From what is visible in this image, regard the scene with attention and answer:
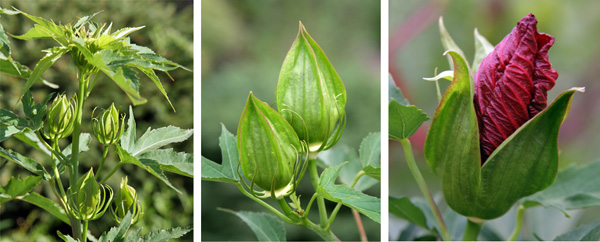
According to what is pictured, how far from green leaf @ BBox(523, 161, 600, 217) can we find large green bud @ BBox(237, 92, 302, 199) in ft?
0.88

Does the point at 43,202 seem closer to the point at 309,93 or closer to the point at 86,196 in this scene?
the point at 86,196

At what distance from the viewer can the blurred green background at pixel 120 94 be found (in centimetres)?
95

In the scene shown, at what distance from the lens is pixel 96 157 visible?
96 cm

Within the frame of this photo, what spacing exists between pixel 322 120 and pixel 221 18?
1.61 ft

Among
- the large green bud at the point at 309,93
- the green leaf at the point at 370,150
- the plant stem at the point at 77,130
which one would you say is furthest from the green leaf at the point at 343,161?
the plant stem at the point at 77,130

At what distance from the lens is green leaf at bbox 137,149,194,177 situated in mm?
449

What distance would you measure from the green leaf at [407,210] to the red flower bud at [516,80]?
14 centimetres

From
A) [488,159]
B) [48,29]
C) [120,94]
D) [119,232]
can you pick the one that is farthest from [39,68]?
[120,94]

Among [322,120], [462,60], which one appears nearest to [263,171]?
[322,120]

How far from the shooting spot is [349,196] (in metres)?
0.43

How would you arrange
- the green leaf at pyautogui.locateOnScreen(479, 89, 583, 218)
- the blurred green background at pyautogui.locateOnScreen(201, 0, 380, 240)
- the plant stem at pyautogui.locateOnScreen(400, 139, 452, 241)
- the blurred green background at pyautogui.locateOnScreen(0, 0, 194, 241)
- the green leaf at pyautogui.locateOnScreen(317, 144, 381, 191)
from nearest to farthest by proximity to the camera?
the green leaf at pyautogui.locateOnScreen(479, 89, 583, 218)
the plant stem at pyautogui.locateOnScreen(400, 139, 452, 241)
the green leaf at pyautogui.locateOnScreen(317, 144, 381, 191)
the blurred green background at pyautogui.locateOnScreen(201, 0, 380, 240)
the blurred green background at pyautogui.locateOnScreen(0, 0, 194, 241)

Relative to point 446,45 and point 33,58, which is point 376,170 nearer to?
point 446,45

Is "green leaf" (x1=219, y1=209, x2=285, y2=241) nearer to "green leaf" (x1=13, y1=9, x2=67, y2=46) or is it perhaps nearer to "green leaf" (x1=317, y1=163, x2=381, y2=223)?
"green leaf" (x1=317, y1=163, x2=381, y2=223)

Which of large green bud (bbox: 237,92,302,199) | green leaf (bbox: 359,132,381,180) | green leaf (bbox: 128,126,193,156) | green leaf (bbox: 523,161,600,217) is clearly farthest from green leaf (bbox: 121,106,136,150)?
green leaf (bbox: 523,161,600,217)
